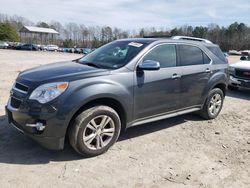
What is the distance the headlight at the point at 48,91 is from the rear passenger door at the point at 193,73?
94.1 inches

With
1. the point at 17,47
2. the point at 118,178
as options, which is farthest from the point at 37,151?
the point at 17,47

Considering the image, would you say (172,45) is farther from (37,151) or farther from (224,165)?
(37,151)

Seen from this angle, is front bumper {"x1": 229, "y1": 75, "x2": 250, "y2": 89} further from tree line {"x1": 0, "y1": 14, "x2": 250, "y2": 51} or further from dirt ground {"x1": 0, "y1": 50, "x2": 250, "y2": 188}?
tree line {"x1": 0, "y1": 14, "x2": 250, "y2": 51}

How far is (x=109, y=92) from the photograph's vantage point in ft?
13.1

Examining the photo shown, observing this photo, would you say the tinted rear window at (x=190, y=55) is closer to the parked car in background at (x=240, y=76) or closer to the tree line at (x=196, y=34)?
the parked car in background at (x=240, y=76)

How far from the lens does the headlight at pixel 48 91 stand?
3.59 meters

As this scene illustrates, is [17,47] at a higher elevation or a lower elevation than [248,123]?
higher

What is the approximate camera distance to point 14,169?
11.8 ft

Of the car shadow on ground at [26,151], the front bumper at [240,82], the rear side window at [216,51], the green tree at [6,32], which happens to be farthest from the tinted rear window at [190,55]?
the green tree at [6,32]

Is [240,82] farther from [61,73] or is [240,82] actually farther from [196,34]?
[196,34]

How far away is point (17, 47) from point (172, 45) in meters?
56.9

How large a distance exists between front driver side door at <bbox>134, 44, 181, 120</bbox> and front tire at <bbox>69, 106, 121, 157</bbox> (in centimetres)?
50

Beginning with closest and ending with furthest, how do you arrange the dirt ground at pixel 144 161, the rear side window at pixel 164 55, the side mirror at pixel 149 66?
the dirt ground at pixel 144 161 < the side mirror at pixel 149 66 < the rear side window at pixel 164 55

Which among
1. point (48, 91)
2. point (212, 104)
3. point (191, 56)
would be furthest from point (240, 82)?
point (48, 91)
